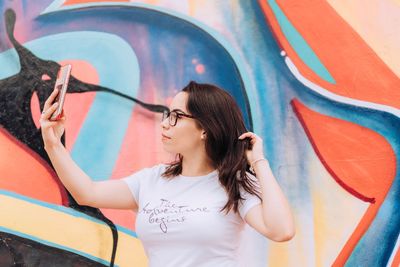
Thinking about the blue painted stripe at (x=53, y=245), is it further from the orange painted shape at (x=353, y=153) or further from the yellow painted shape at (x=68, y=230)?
the orange painted shape at (x=353, y=153)

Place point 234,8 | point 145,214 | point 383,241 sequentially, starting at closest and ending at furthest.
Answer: point 145,214, point 383,241, point 234,8

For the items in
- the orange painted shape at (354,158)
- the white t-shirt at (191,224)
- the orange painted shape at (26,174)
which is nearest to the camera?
the white t-shirt at (191,224)

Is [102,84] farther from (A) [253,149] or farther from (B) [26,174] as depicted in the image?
(A) [253,149]

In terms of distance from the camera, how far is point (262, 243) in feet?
10.0

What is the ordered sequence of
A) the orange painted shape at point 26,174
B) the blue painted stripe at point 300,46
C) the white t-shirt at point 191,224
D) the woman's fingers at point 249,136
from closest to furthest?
1. the white t-shirt at point 191,224
2. the woman's fingers at point 249,136
3. the blue painted stripe at point 300,46
4. the orange painted shape at point 26,174

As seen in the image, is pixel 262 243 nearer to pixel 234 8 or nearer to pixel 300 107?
pixel 300 107

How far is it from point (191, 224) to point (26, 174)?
1.65 meters

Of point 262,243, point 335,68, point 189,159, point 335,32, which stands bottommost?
point 262,243

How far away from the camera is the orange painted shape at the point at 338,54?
9.94 feet

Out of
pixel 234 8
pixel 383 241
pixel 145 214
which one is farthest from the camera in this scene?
pixel 234 8

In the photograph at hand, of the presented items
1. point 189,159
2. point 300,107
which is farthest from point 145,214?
point 300,107

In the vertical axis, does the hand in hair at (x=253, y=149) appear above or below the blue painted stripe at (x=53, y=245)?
above

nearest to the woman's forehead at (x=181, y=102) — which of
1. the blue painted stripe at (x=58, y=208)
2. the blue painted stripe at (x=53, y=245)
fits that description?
the blue painted stripe at (x=58, y=208)

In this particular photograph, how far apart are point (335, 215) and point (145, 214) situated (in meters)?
1.33
